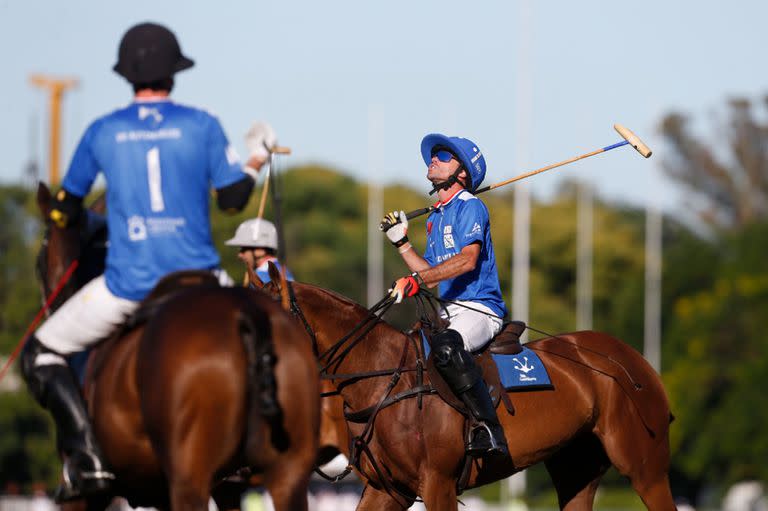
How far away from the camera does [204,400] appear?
6.22 m

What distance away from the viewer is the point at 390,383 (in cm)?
938

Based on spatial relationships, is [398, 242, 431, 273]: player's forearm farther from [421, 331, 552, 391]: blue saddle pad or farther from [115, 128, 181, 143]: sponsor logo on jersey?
[115, 128, 181, 143]: sponsor logo on jersey

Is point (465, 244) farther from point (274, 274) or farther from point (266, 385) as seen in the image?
point (266, 385)

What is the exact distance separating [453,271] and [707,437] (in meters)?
41.9

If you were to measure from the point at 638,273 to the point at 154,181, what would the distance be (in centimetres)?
5506

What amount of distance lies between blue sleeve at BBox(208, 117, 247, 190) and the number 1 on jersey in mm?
267

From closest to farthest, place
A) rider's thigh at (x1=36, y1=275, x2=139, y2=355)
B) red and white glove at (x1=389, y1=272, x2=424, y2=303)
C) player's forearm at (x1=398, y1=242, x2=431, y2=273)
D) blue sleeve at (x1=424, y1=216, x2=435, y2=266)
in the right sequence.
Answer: rider's thigh at (x1=36, y1=275, x2=139, y2=355) → red and white glove at (x1=389, y1=272, x2=424, y2=303) → player's forearm at (x1=398, y1=242, x2=431, y2=273) → blue sleeve at (x1=424, y1=216, x2=435, y2=266)

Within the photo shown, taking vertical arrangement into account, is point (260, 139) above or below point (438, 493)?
above

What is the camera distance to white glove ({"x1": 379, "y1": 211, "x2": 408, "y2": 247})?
9.42 meters

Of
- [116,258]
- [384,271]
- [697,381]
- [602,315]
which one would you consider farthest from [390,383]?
[602,315]

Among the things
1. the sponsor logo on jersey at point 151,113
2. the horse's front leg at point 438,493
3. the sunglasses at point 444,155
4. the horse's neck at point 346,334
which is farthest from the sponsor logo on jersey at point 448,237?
the sponsor logo on jersey at point 151,113

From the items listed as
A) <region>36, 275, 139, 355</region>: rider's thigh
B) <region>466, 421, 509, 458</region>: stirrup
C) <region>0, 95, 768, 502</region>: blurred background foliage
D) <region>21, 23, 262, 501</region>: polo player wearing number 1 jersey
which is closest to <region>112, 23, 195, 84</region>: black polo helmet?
<region>21, 23, 262, 501</region>: polo player wearing number 1 jersey

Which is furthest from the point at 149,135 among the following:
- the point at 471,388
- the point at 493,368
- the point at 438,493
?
the point at 493,368

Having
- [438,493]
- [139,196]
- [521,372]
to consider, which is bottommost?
[438,493]
